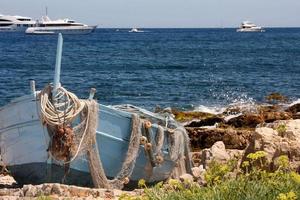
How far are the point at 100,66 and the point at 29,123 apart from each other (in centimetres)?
3955

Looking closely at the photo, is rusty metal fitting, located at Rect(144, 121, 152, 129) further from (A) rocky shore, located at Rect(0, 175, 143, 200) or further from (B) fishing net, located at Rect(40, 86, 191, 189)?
(A) rocky shore, located at Rect(0, 175, 143, 200)

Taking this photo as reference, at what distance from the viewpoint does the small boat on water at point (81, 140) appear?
34.3 feet

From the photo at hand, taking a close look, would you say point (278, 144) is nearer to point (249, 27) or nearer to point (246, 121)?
point (246, 121)

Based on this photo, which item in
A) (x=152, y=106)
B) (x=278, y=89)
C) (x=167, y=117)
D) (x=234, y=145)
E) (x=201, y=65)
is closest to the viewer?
(x=167, y=117)

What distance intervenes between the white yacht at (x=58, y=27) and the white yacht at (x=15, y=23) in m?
11.7

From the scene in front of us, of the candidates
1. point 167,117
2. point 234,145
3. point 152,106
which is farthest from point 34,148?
point 152,106

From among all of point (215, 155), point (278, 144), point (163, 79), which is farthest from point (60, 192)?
point (163, 79)

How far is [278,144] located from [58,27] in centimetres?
12561

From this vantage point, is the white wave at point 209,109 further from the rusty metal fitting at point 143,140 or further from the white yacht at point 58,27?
the white yacht at point 58,27

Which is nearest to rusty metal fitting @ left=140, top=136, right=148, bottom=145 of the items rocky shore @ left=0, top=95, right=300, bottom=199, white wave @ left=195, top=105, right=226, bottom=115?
rocky shore @ left=0, top=95, right=300, bottom=199

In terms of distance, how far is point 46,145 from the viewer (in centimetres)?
1060

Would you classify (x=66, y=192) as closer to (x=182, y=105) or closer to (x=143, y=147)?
(x=143, y=147)

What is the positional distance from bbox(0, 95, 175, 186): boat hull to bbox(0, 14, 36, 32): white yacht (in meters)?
137

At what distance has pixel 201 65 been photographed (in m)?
53.6
